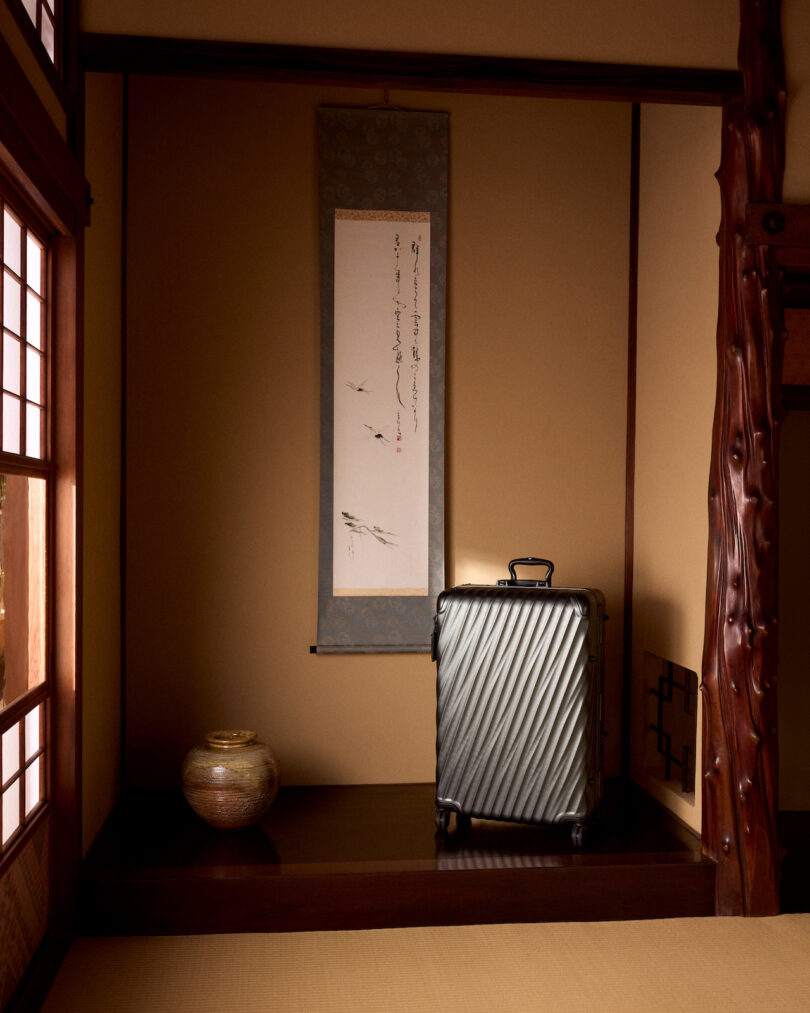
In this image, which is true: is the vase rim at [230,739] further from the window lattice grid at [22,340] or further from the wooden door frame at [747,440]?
the wooden door frame at [747,440]

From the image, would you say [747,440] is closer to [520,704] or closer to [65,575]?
[520,704]

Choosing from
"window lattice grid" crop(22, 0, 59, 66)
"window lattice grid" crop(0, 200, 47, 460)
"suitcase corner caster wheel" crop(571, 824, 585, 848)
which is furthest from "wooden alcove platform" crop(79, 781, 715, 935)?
"window lattice grid" crop(22, 0, 59, 66)

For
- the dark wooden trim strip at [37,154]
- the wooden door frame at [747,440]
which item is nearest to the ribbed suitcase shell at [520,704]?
the wooden door frame at [747,440]

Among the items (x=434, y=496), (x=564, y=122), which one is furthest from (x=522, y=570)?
(x=564, y=122)

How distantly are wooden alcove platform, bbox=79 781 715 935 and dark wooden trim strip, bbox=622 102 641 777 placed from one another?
28.2 inches

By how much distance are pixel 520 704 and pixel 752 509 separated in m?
0.99

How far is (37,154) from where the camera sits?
2150 mm

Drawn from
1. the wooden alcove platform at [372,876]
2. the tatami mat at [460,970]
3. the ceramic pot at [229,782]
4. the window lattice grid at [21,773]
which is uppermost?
the window lattice grid at [21,773]

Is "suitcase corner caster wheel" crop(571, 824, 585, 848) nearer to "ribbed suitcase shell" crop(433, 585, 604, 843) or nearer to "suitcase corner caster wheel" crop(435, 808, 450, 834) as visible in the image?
"ribbed suitcase shell" crop(433, 585, 604, 843)

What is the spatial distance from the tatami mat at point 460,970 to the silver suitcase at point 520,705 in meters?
0.42

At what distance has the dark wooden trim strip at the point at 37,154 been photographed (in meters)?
1.92

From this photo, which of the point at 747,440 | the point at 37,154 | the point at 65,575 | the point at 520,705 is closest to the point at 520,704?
the point at 520,705

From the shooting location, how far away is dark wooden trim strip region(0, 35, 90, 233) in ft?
6.30

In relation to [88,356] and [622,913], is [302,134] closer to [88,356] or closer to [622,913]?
[88,356]
